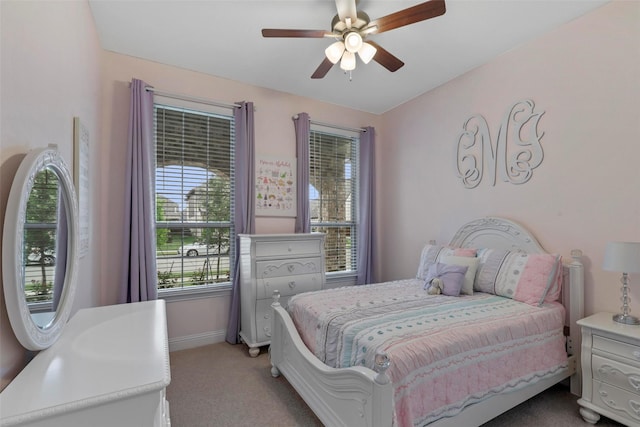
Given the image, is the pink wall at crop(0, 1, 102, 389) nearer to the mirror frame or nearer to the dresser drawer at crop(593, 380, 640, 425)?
the mirror frame

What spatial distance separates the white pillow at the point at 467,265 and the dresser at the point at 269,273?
49.9 inches

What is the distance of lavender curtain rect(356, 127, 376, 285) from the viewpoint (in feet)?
12.9

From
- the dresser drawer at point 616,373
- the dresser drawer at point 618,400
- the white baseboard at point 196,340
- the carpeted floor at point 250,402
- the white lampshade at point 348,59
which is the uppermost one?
the white lampshade at point 348,59

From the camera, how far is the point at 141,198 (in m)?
2.67

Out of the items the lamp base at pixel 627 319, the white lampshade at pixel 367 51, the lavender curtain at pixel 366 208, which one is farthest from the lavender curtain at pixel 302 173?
the lamp base at pixel 627 319

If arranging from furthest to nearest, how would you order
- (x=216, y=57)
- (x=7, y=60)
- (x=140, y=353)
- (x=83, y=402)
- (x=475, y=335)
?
(x=216, y=57)
(x=475, y=335)
(x=140, y=353)
(x=7, y=60)
(x=83, y=402)

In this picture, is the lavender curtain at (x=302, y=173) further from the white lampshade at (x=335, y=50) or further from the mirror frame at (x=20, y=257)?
the mirror frame at (x=20, y=257)

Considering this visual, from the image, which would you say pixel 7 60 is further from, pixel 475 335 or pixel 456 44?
pixel 456 44

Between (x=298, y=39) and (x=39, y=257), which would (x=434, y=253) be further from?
(x=39, y=257)

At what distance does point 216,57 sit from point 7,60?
6.99 feet

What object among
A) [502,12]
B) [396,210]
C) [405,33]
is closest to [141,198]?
[405,33]

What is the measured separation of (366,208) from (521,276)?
2.00 m

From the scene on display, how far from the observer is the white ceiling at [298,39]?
6.99 ft

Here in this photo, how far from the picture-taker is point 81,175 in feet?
5.93
